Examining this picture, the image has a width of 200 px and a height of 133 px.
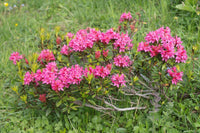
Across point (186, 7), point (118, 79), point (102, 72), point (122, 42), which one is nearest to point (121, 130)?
point (118, 79)

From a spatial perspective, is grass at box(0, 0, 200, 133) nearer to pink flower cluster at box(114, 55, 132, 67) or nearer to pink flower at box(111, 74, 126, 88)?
pink flower at box(111, 74, 126, 88)

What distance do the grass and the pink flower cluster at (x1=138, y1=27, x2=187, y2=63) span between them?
0.42m

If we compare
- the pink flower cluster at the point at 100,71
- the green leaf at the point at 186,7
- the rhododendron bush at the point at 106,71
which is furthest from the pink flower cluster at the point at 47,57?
the green leaf at the point at 186,7

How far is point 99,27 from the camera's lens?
4141 mm

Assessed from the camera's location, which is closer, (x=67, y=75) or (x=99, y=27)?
(x=67, y=75)

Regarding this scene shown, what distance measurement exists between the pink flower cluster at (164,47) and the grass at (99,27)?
416 millimetres

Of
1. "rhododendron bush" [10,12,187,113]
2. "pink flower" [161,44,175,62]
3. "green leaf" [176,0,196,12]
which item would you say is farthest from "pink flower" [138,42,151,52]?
"green leaf" [176,0,196,12]

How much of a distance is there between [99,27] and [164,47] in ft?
7.05

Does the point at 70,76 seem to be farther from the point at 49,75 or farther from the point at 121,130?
the point at 121,130

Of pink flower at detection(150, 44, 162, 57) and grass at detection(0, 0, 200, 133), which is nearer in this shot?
pink flower at detection(150, 44, 162, 57)

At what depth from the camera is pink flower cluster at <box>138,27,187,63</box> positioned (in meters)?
2.12

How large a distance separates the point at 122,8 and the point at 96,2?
575mm

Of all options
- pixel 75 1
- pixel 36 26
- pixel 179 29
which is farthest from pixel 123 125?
pixel 75 1

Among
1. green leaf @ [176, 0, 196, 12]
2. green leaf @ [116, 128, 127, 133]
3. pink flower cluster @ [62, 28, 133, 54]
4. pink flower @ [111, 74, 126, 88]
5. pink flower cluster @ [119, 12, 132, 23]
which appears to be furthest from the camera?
green leaf @ [176, 0, 196, 12]
